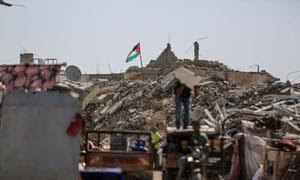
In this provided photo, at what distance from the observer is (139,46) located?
41.4 meters

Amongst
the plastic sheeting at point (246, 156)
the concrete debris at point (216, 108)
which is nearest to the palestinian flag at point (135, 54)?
the concrete debris at point (216, 108)

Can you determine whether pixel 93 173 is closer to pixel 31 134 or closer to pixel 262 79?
pixel 31 134

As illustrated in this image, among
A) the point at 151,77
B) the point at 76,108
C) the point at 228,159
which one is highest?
the point at 151,77

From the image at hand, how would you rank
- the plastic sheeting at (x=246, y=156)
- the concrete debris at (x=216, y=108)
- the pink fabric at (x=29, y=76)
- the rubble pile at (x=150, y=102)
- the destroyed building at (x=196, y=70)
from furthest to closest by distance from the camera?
the destroyed building at (x=196, y=70), the rubble pile at (x=150, y=102), the concrete debris at (x=216, y=108), the plastic sheeting at (x=246, y=156), the pink fabric at (x=29, y=76)

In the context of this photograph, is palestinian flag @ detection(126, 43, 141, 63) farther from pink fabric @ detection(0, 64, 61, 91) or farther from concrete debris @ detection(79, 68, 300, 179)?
pink fabric @ detection(0, 64, 61, 91)

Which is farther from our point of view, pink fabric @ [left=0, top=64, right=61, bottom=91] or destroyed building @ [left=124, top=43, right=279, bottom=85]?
destroyed building @ [left=124, top=43, right=279, bottom=85]

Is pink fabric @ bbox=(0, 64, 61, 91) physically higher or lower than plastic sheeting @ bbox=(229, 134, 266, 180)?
higher

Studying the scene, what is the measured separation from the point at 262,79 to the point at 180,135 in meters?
32.2

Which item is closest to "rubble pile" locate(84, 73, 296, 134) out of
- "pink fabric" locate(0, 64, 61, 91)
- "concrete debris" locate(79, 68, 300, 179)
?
"concrete debris" locate(79, 68, 300, 179)

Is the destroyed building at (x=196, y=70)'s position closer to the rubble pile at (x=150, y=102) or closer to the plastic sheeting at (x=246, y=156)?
the rubble pile at (x=150, y=102)

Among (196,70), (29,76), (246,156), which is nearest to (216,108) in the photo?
(246,156)

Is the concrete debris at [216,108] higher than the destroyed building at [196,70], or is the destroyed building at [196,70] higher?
the destroyed building at [196,70]

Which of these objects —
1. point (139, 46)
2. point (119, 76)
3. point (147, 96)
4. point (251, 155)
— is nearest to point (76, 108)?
point (251, 155)

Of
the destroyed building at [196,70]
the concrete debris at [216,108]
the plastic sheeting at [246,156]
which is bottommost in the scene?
the plastic sheeting at [246,156]
